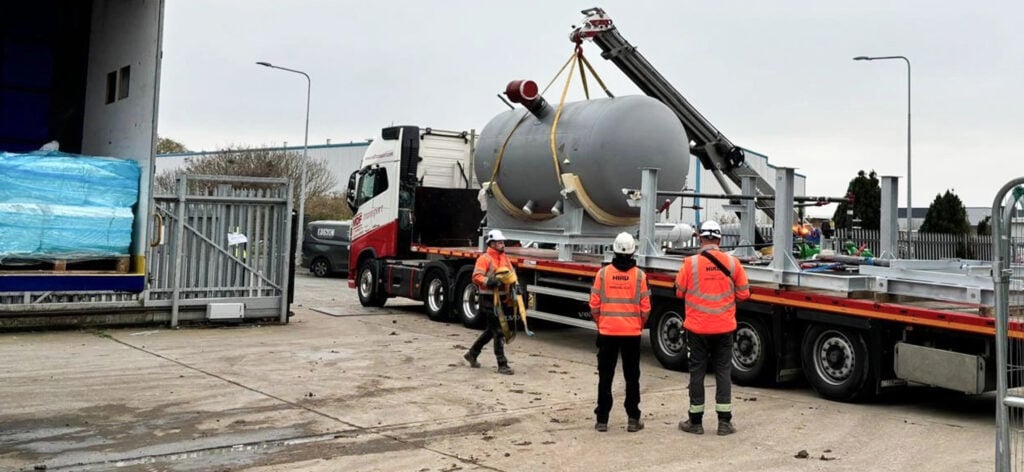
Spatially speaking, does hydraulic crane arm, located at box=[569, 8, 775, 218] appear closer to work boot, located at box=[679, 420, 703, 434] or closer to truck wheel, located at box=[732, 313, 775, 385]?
truck wheel, located at box=[732, 313, 775, 385]

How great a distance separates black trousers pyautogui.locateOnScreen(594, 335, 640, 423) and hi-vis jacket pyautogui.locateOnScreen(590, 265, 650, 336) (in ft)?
0.26

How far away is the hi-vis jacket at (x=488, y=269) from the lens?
1088 centimetres

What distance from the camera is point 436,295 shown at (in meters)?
16.6

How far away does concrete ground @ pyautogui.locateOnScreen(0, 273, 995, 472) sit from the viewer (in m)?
6.84

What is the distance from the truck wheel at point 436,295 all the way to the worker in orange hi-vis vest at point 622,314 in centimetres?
808

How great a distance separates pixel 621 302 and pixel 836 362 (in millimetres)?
2830

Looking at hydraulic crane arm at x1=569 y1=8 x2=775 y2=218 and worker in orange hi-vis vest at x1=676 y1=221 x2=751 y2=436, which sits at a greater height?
hydraulic crane arm at x1=569 y1=8 x2=775 y2=218

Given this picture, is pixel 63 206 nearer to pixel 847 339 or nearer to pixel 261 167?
pixel 847 339

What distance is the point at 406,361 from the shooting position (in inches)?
457

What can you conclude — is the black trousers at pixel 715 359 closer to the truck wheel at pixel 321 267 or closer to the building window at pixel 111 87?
the building window at pixel 111 87

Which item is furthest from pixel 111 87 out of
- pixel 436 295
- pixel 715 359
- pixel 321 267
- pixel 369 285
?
pixel 321 267

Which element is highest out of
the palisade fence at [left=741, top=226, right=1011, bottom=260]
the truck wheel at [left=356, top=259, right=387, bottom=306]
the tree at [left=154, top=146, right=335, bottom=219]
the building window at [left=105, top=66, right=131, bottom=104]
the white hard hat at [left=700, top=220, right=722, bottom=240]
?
the tree at [left=154, top=146, right=335, bottom=219]

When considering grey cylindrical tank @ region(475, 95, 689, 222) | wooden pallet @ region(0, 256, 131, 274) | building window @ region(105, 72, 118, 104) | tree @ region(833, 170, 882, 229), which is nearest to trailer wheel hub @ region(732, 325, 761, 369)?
grey cylindrical tank @ region(475, 95, 689, 222)

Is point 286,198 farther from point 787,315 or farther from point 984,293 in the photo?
point 984,293
